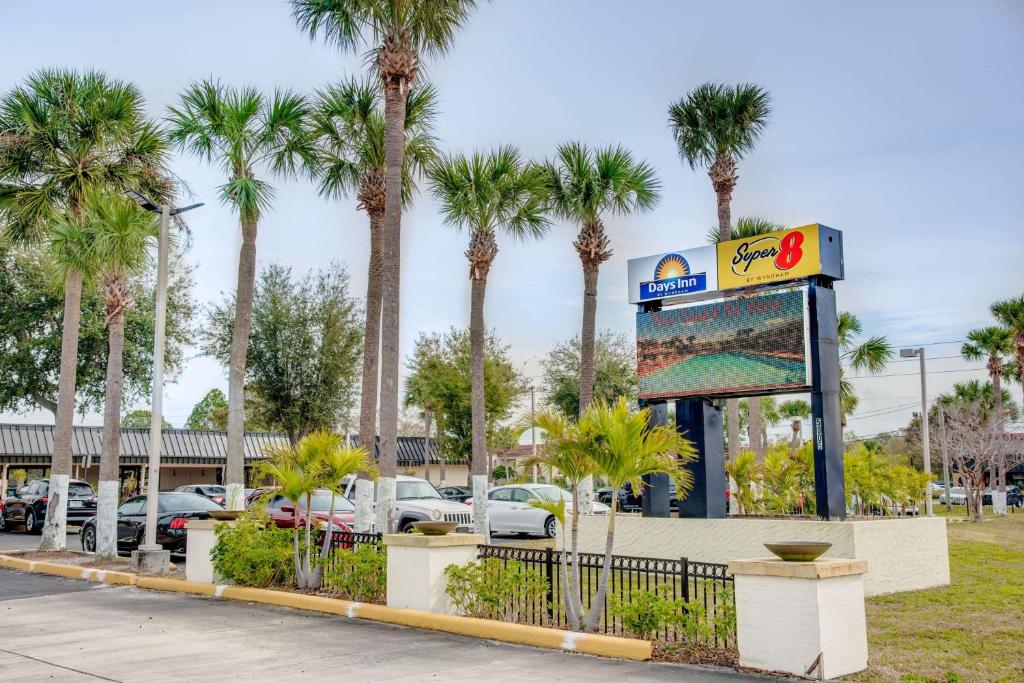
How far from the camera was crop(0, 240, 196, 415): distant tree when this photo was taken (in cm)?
3550

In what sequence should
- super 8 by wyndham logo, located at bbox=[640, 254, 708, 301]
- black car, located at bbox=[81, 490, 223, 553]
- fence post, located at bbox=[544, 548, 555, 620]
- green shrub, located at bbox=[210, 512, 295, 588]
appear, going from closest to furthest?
1. fence post, located at bbox=[544, 548, 555, 620]
2. green shrub, located at bbox=[210, 512, 295, 588]
3. super 8 by wyndham logo, located at bbox=[640, 254, 708, 301]
4. black car, located at bbox=[81, 490, 223, 553]

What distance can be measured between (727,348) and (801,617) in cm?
817

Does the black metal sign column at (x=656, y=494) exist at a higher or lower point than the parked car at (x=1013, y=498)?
higher

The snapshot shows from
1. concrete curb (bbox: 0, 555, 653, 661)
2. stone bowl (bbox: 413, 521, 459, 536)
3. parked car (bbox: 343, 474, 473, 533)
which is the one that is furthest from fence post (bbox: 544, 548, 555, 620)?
parked car (bbox: 343, 474, 473, 533)

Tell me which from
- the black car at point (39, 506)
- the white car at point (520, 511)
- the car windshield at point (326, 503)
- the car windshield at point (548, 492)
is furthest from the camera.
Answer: the black car at point (39, 506)

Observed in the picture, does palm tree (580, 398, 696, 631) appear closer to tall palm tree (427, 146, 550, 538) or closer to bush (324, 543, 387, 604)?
bush (324, 543, 387, 604)

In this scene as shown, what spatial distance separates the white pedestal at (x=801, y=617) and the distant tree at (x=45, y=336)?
104ft

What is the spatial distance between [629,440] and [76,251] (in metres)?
15.2

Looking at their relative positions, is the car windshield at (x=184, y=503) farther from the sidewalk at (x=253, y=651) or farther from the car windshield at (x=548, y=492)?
the car windshield at (x=548, y=492)

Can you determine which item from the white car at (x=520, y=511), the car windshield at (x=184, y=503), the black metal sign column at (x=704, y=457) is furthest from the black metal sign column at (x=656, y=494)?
the car windshield at (x=184, y=503)

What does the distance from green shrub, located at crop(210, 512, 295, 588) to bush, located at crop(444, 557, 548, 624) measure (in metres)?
3.66

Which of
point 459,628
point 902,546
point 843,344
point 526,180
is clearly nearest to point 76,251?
point 526,180

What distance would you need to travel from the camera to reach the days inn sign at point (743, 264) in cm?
1502

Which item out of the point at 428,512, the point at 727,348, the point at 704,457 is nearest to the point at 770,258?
the point at 727,348
